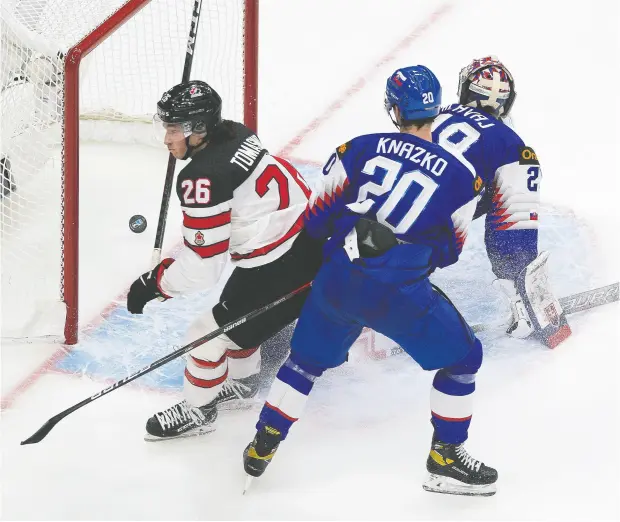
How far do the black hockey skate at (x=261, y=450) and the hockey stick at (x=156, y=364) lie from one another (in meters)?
0.29

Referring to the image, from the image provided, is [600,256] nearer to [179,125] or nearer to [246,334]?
[246,334]

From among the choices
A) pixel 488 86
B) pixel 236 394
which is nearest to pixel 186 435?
pixel 236 394

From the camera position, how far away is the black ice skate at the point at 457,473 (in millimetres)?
3086

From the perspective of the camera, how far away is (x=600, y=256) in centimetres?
407

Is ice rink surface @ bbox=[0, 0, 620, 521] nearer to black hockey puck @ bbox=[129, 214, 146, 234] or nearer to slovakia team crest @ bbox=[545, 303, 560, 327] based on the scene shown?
slovakia team crest @ bbox=[545, 303, 560, 327]

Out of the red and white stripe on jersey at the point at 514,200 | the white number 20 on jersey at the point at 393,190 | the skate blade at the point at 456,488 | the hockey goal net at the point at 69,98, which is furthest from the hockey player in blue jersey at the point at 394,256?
the hockey goal net at the point at 69,98

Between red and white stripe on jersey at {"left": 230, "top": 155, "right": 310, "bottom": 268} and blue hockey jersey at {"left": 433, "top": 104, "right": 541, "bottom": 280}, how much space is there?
48 cm

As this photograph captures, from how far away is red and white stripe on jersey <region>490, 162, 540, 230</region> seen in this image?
137 inches

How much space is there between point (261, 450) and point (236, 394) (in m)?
0.41

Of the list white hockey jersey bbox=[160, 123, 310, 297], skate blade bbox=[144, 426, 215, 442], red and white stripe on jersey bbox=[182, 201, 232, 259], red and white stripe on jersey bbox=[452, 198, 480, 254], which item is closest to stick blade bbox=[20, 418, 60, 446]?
skate blade bbox=[144, 426, 215, 442]

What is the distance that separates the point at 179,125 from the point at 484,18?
108 inches

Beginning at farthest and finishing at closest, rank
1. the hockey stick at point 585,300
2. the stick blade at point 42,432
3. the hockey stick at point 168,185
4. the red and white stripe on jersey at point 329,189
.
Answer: the hockey stick at point 585,300
the hockey stick at point 168,185
the stick blade at point 42,432
the red and white stripe on jersey at point 329,189

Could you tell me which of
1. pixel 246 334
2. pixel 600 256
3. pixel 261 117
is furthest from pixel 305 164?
pixel 246 334

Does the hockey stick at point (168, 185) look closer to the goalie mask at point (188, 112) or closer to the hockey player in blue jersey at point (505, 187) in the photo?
the goalie mask at point (188, 112)
